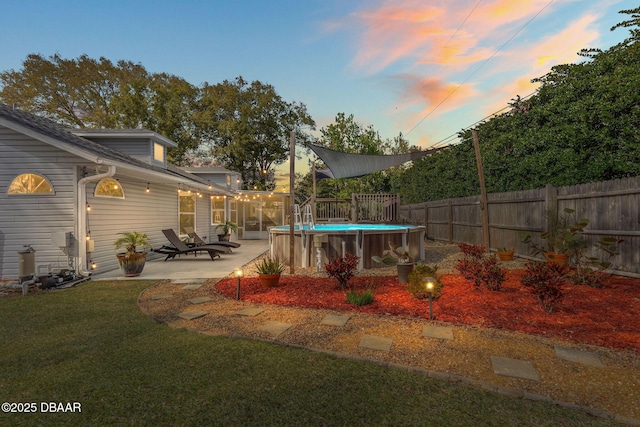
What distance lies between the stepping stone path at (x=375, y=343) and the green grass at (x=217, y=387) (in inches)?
14.3

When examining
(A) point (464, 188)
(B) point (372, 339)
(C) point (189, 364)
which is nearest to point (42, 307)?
(C) point (189, 364)

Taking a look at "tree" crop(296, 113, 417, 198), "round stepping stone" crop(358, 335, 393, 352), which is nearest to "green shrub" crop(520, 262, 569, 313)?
"round stepping stone" crop(358, 335, 393, 352)

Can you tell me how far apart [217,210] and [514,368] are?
15.6 meters

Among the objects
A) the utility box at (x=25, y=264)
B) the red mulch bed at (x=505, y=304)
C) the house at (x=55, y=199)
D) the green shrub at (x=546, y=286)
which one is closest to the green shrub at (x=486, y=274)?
the red mulch bed at (x=505, y=304)

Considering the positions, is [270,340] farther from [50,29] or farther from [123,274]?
[50,29]

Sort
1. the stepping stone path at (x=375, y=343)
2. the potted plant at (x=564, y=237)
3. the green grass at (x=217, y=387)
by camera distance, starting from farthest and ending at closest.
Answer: the potted plant at (x=564, y=237)
the stepping stone path at (x=375, y=343)
the green grass at (x=217, y=387)

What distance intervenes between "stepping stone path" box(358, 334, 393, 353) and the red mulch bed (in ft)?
3.09

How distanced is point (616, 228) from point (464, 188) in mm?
6928

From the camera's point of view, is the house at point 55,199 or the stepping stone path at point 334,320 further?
the house at point 55,199

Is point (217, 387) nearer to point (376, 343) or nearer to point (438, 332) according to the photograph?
point (376, 343)

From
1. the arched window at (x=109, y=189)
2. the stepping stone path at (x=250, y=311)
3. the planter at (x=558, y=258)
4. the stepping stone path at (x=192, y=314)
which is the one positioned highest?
the arched window at (x=109, y=189)

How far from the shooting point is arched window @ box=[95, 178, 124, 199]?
8.18 m

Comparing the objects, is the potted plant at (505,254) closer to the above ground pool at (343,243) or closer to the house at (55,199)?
the above ground pool at (343,243)

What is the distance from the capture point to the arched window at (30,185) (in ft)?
24.0
